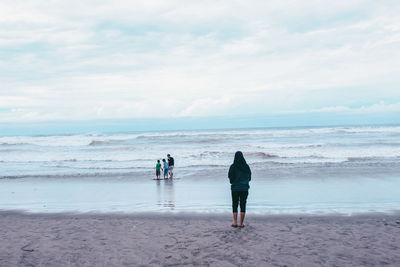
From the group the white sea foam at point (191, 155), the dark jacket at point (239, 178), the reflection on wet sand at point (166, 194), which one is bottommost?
the reflection on wet sand at point (166, 194)

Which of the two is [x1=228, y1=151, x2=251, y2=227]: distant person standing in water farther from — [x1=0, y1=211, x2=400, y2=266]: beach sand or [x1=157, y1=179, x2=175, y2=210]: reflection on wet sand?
[x1=157, y1=179, x2=175, y2=210]: reflection on wet sand

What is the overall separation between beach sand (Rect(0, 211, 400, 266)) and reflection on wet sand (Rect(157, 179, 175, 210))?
159 centimetres

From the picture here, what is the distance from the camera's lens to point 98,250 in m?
6.00

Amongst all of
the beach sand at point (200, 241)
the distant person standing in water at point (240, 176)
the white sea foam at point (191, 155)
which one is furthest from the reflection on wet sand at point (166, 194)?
the white sea foam at point (191, 155)

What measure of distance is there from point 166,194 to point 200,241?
18.5 feet

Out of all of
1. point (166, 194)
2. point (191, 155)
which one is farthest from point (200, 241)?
point (191, 155)

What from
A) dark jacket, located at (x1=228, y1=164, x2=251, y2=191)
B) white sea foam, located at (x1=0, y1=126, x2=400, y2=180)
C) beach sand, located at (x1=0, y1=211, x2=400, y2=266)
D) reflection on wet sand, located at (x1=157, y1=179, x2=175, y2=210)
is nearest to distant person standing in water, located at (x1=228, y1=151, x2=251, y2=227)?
dark jacket, located at (x1=228, y1=164, x2=251, y2=191)

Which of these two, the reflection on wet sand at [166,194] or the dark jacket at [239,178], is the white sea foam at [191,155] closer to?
the reflection on wet sand at [166,194]

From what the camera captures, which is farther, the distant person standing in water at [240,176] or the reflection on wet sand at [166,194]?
the reflection on wet sand at [166,194]

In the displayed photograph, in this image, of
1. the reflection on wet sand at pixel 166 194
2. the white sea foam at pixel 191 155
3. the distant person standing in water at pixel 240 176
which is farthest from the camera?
the white sea foam at pixel 191 155

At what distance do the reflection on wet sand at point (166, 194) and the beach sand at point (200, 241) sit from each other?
1.59 metres

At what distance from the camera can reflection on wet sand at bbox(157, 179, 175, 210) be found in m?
10.1

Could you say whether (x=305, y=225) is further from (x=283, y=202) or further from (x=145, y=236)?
(x=145, y=236)

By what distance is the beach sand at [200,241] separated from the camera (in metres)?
5.42
